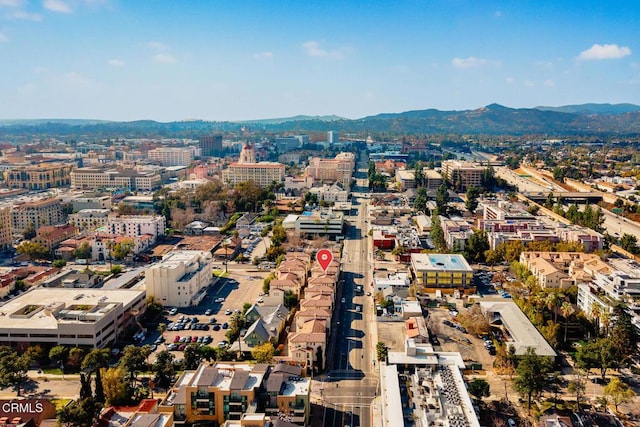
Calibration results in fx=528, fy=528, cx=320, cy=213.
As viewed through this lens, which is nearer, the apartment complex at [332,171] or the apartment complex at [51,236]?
the apartment complex at [51,236]

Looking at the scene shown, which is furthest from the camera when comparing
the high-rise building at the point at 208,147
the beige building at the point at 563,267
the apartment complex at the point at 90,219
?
the high-rise building at the point at 208,147

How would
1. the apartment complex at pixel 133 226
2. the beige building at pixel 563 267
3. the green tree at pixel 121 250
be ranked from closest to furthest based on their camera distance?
the beige building at pixel 563 267 < the green tree at pixel 121 250 < the apartment complex at pixel 133 226

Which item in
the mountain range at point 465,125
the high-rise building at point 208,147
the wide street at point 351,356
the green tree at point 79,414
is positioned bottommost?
the wide street at point 351,356

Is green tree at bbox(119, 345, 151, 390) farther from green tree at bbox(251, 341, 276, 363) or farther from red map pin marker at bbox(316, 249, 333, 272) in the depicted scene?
red map pin marker at bbox(316, 249, 333, 272)

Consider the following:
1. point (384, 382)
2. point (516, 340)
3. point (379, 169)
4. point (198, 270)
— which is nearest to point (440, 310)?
point (516, 340)

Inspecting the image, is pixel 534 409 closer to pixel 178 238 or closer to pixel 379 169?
pixel 178 238

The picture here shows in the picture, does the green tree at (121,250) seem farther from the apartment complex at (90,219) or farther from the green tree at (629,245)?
the green tree at (629,245)

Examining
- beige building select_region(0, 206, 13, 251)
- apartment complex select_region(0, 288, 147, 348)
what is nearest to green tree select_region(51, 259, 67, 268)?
apartment complex select_region(0, 288, 147, 348)

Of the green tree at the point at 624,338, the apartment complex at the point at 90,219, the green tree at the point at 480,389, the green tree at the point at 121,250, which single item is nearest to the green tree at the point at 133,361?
the green tree at the point at 480,389
